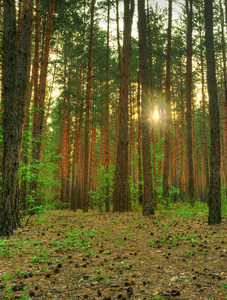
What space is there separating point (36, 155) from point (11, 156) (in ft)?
13.2

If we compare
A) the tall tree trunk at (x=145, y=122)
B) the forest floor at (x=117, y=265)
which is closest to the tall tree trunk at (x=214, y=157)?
the forest floor at (x=117, y=265)

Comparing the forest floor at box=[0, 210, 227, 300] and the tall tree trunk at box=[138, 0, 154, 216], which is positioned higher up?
the tall tree trunk at box=[138, 0, 154, 216]

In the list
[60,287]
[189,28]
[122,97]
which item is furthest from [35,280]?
[189,28]

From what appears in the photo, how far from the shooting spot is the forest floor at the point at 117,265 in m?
3.65

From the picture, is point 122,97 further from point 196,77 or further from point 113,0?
point 196,77

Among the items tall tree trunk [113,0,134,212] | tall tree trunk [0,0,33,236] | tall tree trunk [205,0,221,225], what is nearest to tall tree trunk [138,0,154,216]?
tall tree trunk [113,0,134,212]

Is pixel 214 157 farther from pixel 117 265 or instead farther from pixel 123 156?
pixel 123 156

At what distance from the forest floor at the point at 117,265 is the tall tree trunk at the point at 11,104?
0.98 meters

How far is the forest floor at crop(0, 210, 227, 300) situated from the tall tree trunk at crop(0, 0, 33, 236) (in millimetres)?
980

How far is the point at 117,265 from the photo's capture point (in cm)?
489

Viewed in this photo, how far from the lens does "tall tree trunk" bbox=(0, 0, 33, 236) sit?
6.95 metres

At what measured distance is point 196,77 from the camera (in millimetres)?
23750

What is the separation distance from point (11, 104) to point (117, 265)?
550 cm

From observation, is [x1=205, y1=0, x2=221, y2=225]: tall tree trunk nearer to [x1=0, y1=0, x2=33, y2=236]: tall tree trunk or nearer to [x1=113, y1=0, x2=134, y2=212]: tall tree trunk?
[x1=113, y1=0, x2=134, y2=212]: tall tree trunk
